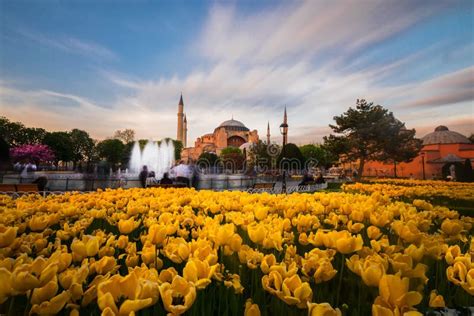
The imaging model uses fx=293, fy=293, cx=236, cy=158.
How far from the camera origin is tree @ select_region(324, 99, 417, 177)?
27047 mm

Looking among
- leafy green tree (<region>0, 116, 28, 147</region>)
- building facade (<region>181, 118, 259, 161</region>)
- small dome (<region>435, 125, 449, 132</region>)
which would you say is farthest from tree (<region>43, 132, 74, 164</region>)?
small dome (<region>435, 125, 449, 132</region>)

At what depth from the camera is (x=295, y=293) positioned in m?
0.98

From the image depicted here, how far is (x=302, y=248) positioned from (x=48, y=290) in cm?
149

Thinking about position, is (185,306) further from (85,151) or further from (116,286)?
(85,151)

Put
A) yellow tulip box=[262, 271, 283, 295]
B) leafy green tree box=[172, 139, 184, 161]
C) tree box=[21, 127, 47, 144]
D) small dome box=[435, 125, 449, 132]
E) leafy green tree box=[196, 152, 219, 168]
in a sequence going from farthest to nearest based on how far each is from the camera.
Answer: leafy green tree box=[196, 152, 219, 168], leafy green tree box=[172, 139, 184, 161], tree box=[21, 127, 47, 144], small dome box=[435, 125, 449, 132], yellow tulip box=[262, 271, 283, 295]

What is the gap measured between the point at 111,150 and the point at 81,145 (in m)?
6.56

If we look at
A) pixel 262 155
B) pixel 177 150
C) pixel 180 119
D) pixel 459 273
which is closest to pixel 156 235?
pixel 459 273

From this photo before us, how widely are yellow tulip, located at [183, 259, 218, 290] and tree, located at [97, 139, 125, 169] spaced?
6360 centimetres

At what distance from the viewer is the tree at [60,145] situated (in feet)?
181

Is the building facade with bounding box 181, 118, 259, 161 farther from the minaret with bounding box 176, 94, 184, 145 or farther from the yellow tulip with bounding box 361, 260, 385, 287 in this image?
the yellow tulip with bounding box 361, 260, 385, 287

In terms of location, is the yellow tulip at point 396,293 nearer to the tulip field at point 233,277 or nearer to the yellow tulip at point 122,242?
the tulip field at point 233,277

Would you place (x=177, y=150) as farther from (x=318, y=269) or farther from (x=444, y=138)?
(x=318, y=269)

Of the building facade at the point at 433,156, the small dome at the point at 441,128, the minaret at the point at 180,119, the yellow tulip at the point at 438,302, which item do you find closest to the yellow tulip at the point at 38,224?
the yellow tulip at the point at 438,302

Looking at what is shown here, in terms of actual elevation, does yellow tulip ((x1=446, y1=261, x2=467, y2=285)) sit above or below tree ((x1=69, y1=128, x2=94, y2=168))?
below
